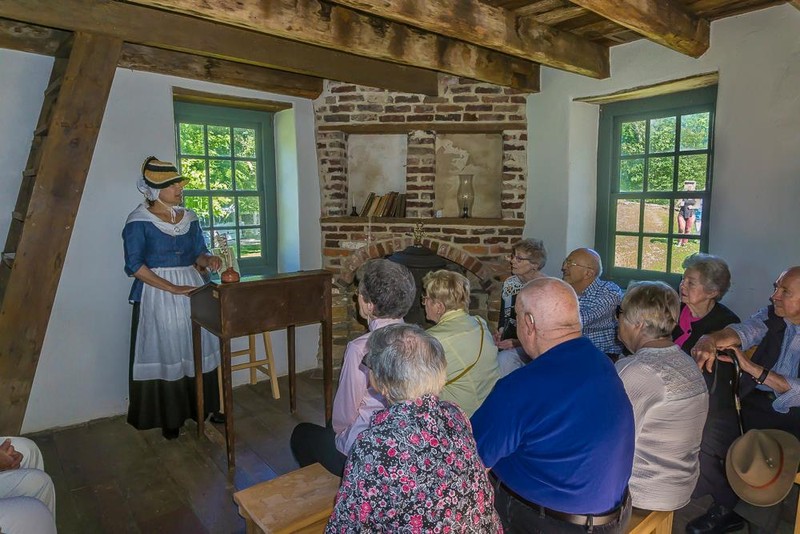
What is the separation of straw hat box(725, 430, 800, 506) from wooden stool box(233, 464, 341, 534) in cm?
155

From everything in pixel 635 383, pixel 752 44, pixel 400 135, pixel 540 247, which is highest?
pixel 752 44

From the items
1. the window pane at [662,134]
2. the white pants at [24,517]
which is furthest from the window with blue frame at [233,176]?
the window pane at [662,134]

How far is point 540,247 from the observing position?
349 cm

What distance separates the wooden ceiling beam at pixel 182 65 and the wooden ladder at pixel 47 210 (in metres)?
0.36

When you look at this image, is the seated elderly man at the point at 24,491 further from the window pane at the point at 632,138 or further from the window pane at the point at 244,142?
the window pane at the point at 632,138

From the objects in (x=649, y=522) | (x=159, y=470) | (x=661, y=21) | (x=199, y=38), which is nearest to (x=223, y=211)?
(x=199, y=38)

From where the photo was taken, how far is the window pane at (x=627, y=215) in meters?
3.96

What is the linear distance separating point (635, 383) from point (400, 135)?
3329mm

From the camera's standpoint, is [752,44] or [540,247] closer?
[752,44]

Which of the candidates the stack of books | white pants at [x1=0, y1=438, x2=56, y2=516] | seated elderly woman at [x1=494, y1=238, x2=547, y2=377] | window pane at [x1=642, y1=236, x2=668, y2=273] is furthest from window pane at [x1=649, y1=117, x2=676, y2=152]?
white pants at [x1=0, y1=438, x2=56, y2=516]

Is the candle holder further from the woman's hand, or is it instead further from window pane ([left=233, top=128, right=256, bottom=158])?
the woman's hand

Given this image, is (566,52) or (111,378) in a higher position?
(566,52)

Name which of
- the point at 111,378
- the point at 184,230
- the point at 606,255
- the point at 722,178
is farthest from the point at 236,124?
the point at 722,178

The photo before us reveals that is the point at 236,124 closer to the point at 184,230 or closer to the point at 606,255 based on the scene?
the point at 184,230
